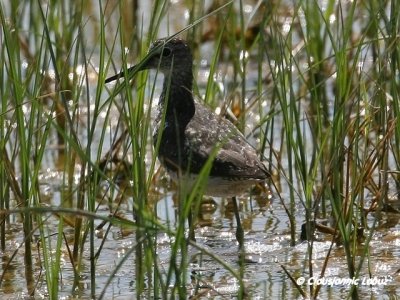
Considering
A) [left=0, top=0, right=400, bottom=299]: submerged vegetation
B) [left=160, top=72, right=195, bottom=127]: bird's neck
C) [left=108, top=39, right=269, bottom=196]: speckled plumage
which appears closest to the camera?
[left=0, top=0, right=400, bottom=299]: submerged vegetation

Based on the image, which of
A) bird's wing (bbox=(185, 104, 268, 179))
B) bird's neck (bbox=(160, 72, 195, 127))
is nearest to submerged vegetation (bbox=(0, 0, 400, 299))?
bird's wing (bbox=(185, 104, 268, 179))

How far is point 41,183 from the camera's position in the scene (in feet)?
25.2

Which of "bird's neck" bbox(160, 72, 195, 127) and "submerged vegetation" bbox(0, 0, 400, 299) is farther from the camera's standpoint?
"bird's neck" bbox(160, 72, 195, 127)

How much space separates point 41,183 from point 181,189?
373 centimetres

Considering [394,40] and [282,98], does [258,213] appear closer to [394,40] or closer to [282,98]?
[282,98]

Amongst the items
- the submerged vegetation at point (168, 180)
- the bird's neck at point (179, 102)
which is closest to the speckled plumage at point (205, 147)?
the bird's neck at point (179, 102)

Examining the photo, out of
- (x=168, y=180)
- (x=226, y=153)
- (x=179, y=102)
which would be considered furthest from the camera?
(x=168, y=180)

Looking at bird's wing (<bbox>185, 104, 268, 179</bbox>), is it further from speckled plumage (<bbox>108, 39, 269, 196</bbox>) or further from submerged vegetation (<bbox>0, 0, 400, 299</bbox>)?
submerged vegetation (<bbox>0, 0, 400, 299</bbox>)

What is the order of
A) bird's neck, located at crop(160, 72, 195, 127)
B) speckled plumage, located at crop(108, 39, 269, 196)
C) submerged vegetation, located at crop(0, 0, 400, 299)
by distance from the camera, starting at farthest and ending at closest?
bird's neck, located at crop(160, 72, 195, 127) → speckled plumage, located at crop(108, 39, 269, 196) → submerged vegetation, located at crop(0, 0, 400, 299)

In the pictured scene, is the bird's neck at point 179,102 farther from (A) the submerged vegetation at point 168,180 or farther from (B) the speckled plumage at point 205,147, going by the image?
(A) the submerged vegetation at point 168,180

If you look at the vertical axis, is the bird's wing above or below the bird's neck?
below

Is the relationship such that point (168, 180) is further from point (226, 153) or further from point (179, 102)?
point (226, 153)

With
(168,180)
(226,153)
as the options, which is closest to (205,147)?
(226,153)

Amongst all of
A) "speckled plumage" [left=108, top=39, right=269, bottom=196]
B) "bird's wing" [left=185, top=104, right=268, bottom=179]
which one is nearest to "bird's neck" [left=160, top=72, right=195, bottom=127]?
"speckled plumage" [left=108, top=39, right=269, bottom=196]
